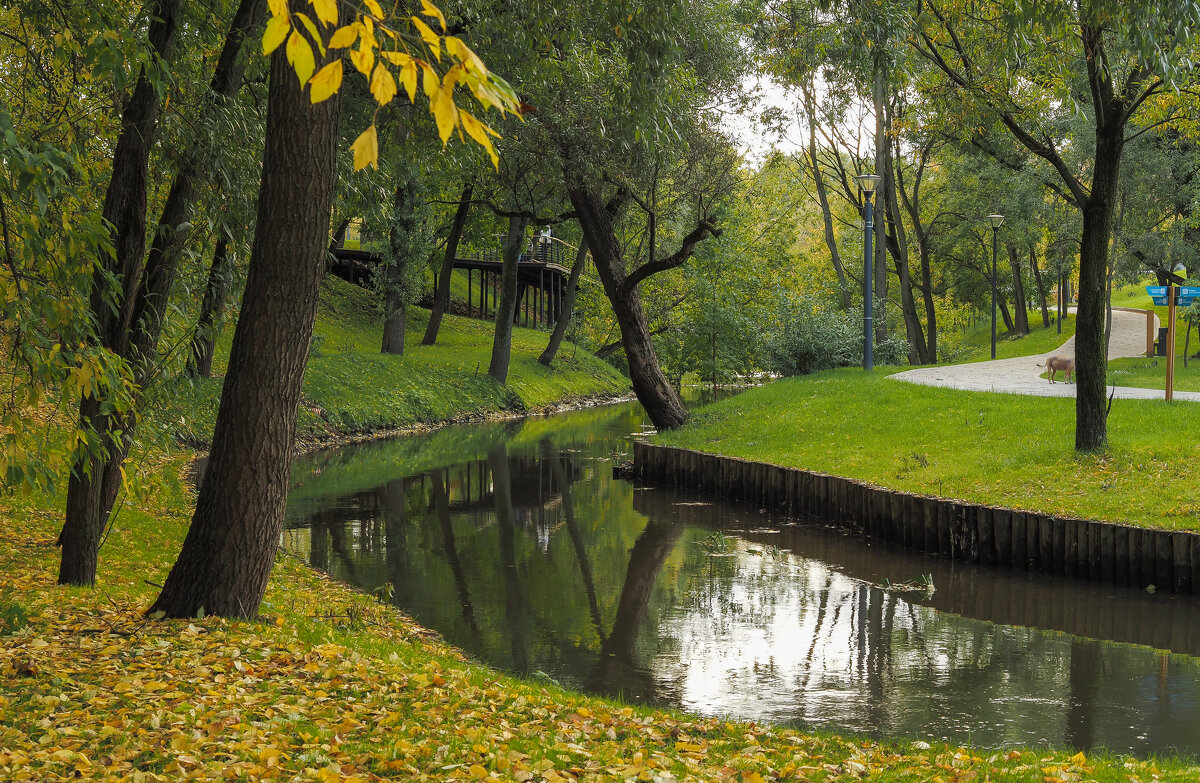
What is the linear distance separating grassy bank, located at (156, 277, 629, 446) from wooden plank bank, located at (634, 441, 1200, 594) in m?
10.3

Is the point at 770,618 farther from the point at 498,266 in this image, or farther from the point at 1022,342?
the point at 1022,342

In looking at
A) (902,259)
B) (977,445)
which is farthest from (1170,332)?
(902,259)

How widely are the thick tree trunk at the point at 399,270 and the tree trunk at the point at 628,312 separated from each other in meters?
13.5

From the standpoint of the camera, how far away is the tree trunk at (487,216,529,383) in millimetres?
32219

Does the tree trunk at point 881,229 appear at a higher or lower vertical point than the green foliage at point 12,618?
higher

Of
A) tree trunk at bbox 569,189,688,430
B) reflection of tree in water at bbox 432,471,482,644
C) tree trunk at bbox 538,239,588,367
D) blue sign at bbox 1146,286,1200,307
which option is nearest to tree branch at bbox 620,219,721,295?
tree trunk at bbox 569,189,688,430

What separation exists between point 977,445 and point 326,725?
478 inches

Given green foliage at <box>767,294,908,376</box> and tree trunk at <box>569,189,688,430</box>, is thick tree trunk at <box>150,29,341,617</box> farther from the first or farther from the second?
green foliage at <box>767,294,908,376</box>

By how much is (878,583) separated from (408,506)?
26.9ft

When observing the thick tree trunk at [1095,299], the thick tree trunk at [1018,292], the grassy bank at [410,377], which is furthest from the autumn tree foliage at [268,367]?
the thick tree trunk at [1018,292]

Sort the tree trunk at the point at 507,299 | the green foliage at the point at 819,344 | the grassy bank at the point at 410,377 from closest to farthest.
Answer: the grassy bank at the point at 410,377, the green foliage at the point at 819,344, the tree trunk at the point at 507,299

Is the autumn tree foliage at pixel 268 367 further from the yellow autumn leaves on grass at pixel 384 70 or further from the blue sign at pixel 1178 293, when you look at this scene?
the blue sign at pixel 1178 293

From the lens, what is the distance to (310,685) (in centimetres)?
581

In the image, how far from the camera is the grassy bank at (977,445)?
1182 centimetres
